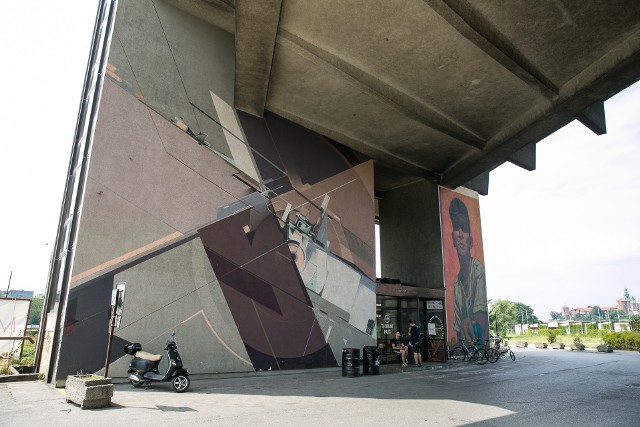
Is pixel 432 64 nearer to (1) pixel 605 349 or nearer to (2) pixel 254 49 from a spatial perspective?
(2) pixel 254 49

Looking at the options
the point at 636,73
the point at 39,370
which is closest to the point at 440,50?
the point at 636,73

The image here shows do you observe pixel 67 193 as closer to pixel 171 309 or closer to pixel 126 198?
pixel 126 198

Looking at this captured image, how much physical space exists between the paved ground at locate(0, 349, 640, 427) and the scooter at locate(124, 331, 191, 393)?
243 mm

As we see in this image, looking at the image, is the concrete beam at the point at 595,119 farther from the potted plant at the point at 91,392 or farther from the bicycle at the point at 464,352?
the potted plant at the point at 91,392

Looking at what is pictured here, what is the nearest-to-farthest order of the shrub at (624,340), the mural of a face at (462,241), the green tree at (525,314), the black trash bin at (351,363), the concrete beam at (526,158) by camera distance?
the black trash bin at (351,363)
the concrete beam at (526,158)
the mural of a face at (462,241)
the shrub at (624,340)
the green tree at (525,314)

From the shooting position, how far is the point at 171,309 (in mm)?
11430

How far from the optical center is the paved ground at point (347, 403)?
6.31m

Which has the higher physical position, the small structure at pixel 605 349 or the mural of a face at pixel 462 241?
the mural of a face at pixel 462 241

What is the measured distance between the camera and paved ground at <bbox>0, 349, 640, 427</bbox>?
20.7ft

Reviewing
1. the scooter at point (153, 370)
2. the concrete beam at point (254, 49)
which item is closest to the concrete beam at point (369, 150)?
the concrete beam at point (254, 49)

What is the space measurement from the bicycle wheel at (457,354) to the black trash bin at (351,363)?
9.01 meters

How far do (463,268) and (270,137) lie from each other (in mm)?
13583

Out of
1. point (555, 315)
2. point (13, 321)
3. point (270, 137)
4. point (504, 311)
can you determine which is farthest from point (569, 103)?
point (555, 315)

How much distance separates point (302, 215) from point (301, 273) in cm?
226
